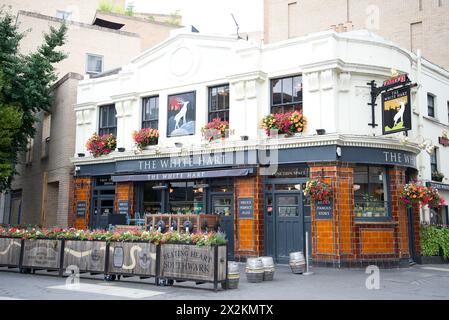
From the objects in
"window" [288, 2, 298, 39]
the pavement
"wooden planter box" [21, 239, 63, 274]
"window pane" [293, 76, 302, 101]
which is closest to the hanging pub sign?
"window pane" [293, 76, 302, 101]

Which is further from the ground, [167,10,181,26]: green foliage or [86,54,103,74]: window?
[167,10,181,26]: green foliage

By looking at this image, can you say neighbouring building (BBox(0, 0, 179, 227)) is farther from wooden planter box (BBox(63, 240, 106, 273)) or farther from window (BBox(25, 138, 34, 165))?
wooden planter box (BBox(63, 240, 106, 273))

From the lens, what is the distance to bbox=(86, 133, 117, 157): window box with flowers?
21.7 metres

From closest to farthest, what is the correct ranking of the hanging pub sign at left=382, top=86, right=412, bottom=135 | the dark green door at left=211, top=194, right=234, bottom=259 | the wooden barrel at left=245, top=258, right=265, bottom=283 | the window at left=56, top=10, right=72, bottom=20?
1. the wooden barrel at left=245, top=258, right=265, bottom=283
2. the hanging pub sign at left=382, top=86, right=412, bottom=135
3. the dark green door at left=211, top=194, right=234, bottom=259
4. the window at left=56, top=10, right=72, bottom=20

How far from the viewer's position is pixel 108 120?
73.9 feet

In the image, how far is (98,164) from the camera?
22.0m

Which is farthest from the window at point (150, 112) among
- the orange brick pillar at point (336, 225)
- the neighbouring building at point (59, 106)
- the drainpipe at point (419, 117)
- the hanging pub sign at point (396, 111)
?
the drainpipe at point (419, 117)

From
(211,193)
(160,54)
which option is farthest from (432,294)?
(160,54)

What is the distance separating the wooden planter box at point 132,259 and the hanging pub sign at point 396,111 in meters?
8.88

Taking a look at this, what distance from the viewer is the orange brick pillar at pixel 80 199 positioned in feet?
72.7

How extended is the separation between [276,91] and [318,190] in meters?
4.33

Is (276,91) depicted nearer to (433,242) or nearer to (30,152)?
(433,242)

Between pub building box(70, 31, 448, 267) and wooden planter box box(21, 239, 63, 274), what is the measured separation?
5.10 meters

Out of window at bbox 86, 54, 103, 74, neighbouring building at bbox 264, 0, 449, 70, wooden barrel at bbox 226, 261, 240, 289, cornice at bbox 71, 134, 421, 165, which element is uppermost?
neighbouring building at bbox 264, 0, 449, 70
